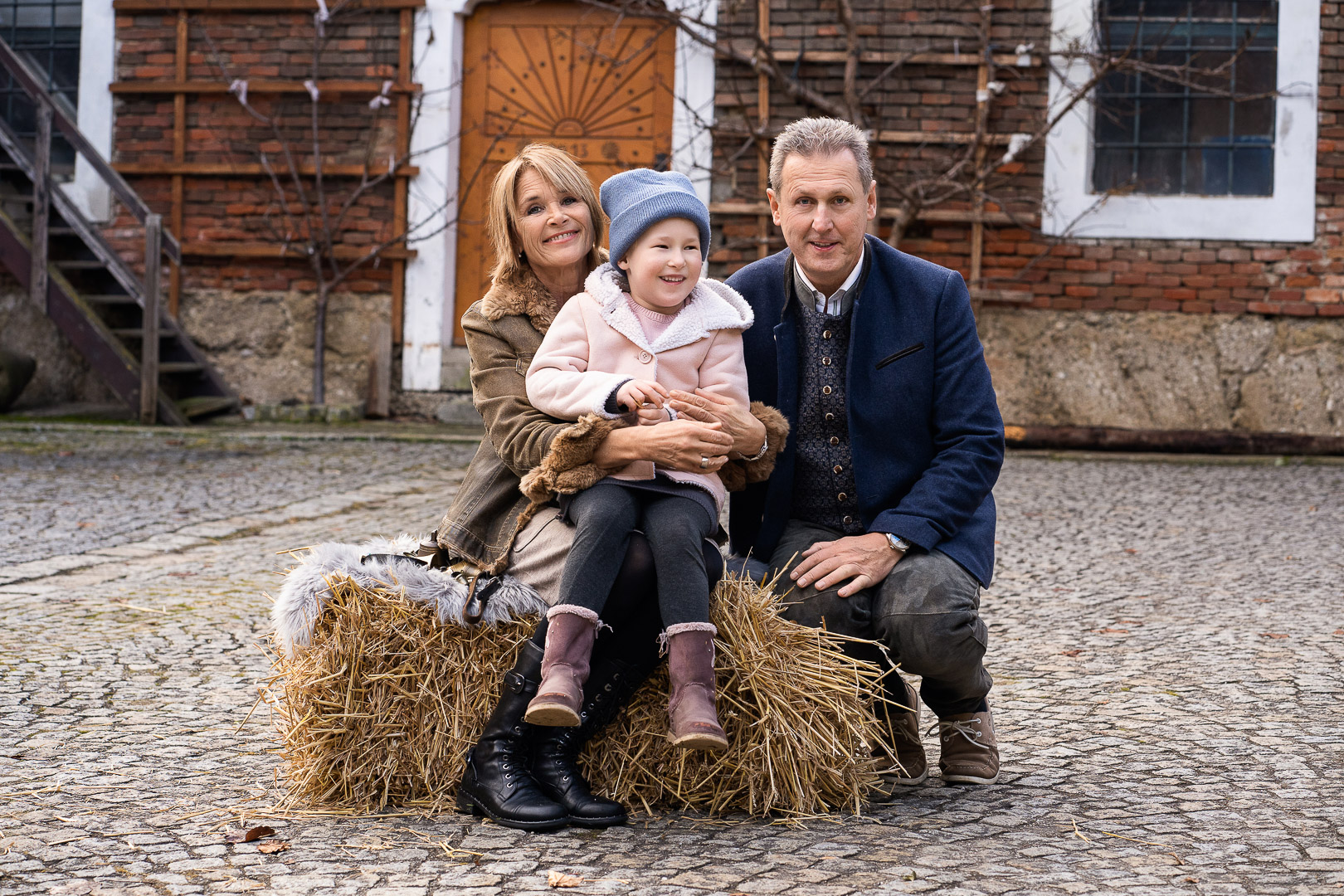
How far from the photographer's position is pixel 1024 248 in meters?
10.3

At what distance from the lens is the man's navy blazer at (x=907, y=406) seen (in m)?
3.07

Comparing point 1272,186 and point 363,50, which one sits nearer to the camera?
point 1272,186

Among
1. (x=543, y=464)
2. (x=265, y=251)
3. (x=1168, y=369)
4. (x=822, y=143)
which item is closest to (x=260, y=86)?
(x=265, y=251)

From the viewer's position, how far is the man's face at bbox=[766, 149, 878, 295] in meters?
3.07

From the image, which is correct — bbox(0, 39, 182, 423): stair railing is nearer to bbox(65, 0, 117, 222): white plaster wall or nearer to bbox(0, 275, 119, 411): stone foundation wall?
bbox(65, 0, 117, 222): white plaster wall

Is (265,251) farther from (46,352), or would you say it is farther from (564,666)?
(564,666)

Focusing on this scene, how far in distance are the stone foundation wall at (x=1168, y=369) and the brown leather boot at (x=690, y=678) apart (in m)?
7.80

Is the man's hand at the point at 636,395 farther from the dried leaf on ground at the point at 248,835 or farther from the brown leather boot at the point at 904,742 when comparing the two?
the dried leaf on ground at the point at 248,835

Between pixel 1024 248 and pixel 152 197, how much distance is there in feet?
21.8

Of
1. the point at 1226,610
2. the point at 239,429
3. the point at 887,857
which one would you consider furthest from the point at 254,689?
the point at 239,429

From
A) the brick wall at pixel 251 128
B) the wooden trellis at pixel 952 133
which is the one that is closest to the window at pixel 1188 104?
the wooden trellis at pixel 952 133

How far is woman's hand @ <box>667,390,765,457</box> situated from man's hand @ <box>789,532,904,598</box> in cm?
29

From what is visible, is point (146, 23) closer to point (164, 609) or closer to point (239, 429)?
point (239, 429)

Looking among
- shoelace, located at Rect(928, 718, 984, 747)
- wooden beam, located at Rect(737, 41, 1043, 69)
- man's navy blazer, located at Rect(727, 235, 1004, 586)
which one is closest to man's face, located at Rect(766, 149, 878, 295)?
man's navy blazer, located at Rect(727, 235, 1004, 586)
